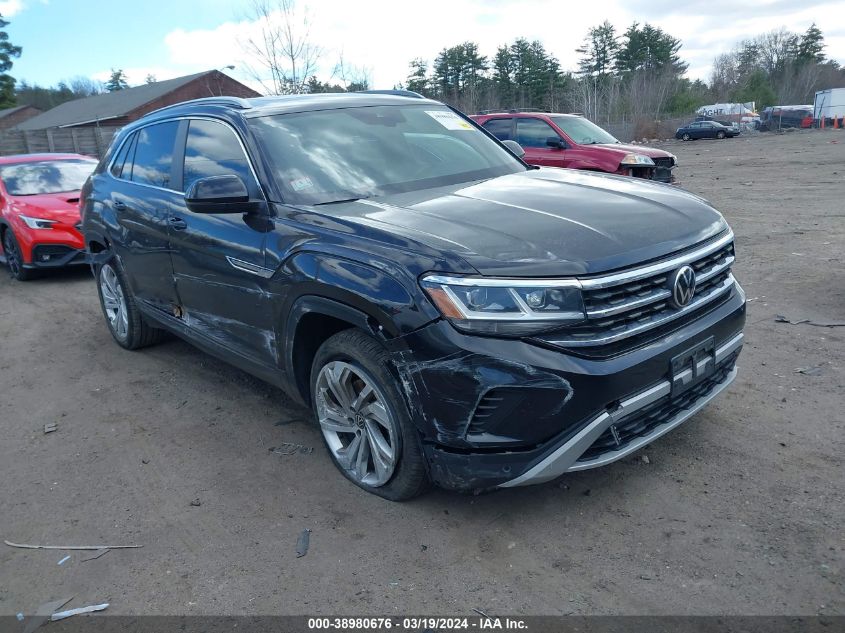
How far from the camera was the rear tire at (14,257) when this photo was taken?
30.4ft

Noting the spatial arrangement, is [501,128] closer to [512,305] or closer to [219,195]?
[219,195]

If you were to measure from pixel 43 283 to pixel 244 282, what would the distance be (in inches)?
269

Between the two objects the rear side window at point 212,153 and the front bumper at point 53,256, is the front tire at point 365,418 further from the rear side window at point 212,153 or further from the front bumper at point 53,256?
the front bumper at point 53,256

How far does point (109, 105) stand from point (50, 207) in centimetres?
5011

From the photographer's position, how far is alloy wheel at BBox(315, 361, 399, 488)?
128 inches

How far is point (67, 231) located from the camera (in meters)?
9.00

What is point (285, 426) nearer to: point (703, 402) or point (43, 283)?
point (703, 402)

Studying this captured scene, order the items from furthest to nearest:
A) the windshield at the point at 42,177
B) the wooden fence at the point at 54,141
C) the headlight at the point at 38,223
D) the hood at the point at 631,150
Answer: the wooden fence at the point at 54,141, the hood at the point at 631,150, the windshield at the point at 42,177, the headlight at the point at 38,223

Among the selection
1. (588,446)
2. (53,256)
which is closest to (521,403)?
(588,446)

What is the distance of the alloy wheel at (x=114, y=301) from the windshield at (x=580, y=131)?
8344mm

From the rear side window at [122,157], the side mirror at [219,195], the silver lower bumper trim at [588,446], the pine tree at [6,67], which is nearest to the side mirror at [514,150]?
the side mirror at [219,195]

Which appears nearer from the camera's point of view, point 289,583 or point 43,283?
point 289,583

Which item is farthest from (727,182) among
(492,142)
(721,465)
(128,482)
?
(128,482)

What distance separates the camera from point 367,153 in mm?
4109
